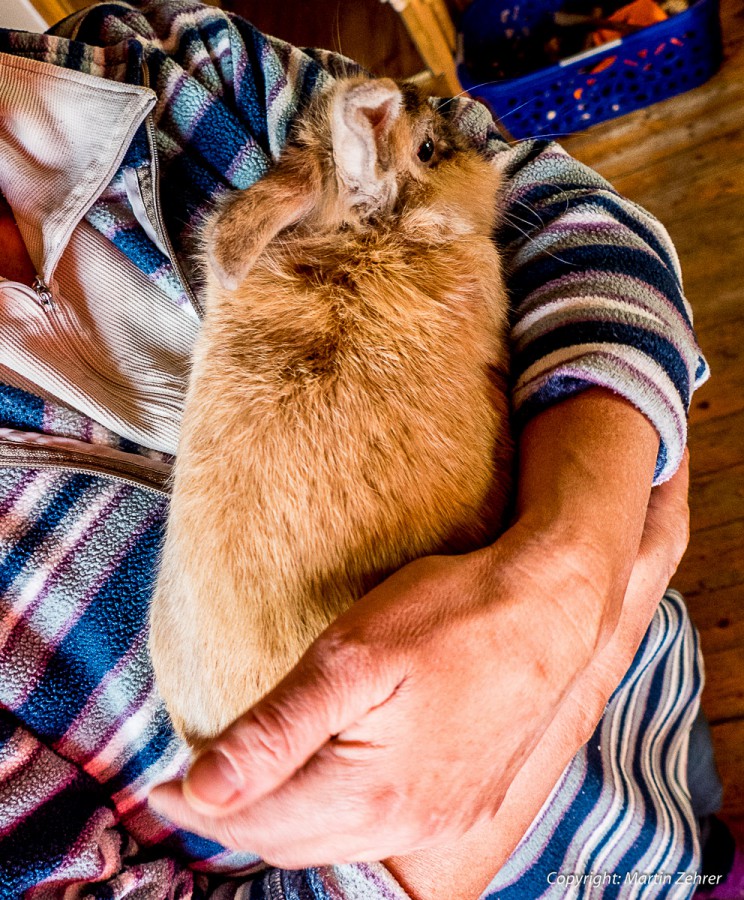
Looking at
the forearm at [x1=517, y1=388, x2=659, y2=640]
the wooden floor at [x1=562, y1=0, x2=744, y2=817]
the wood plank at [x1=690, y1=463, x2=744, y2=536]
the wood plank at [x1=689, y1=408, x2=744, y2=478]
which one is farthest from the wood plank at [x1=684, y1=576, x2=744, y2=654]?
the forearm at [x1=517, y1=388, x2=659, y2=640]

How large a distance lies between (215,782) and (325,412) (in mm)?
371

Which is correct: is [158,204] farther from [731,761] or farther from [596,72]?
[596,72]

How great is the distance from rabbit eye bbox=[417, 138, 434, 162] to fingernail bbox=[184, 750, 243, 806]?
32.3 inches

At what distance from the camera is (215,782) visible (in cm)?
52

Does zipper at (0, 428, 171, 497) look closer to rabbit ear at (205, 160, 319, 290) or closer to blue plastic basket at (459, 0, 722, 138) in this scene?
rabbit ear at (205, 160, 319, 290)

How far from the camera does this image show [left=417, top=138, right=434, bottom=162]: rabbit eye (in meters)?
0.96

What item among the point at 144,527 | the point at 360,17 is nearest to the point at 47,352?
the point at 144,527

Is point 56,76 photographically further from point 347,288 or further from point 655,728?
point 655,728

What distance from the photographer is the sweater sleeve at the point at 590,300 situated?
2.68 feet

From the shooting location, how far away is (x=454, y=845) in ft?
2.75

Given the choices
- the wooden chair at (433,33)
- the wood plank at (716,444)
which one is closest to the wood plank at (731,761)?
the wood plank at (716,444)

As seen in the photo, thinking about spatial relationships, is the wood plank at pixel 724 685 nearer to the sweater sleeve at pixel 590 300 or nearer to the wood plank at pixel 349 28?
the sweater sleeve at pixel 590 300

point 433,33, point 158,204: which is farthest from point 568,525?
point 433,33

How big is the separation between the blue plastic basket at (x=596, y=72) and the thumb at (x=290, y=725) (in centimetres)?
202
